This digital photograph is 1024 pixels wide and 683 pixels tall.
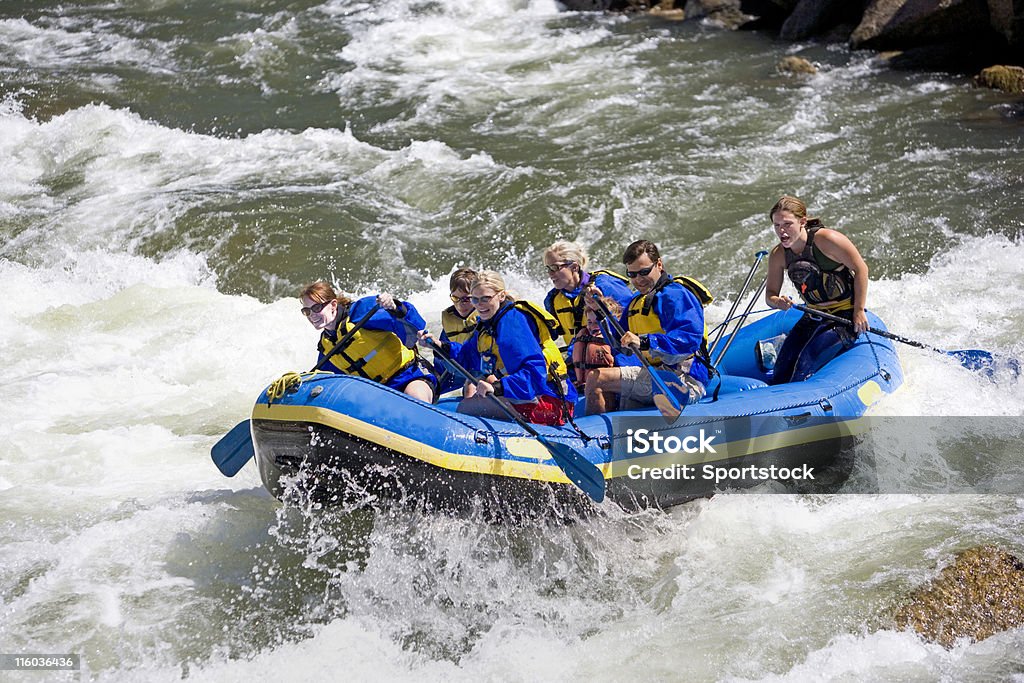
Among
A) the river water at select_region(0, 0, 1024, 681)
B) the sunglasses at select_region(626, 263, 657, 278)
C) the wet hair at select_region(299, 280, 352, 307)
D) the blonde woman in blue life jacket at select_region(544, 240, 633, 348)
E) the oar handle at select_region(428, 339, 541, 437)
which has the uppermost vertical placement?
the sunglasses at select_region(626, 263, 657, 278)

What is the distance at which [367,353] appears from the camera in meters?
5.38

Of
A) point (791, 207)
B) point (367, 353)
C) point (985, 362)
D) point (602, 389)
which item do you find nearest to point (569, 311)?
point (602, 389)

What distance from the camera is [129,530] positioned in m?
5.40

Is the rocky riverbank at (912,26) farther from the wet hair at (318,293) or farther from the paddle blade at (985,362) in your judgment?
the wet hair at (318,293)

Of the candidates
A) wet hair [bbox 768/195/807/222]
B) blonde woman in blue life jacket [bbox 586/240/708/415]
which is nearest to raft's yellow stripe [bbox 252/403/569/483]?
blonde woman in blue life jacket [bbox 586/240/708/415]

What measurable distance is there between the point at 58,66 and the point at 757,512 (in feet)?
40.4

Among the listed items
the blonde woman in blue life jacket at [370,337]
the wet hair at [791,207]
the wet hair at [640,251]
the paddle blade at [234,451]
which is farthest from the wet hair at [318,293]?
the wet hair at [791,207]

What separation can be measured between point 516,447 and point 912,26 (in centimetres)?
1026

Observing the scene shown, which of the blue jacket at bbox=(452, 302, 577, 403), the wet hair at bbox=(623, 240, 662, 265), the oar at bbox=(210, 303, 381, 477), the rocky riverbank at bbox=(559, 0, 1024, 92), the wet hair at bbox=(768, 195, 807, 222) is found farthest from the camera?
the rocky riverbank at bbox=(559, 0, 1024, 92)

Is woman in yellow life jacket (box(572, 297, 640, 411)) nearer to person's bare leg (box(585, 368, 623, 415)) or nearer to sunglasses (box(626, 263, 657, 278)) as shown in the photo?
person's bare leg (box(585, 368, 623, 415))

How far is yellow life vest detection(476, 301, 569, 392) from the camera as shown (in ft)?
16.6

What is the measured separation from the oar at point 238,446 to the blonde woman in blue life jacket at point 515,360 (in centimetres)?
40

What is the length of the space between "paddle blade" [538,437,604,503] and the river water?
0.42m

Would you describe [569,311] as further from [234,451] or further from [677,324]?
[234,451]
